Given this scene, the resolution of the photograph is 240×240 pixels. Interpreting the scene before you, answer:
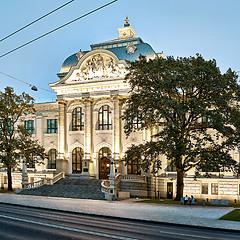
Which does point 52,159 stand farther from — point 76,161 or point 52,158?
point 76,161

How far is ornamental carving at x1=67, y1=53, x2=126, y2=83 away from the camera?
45438 mm

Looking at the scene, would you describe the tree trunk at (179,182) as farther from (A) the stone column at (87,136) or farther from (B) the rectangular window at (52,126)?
(B) the rectangular window at (52,126)

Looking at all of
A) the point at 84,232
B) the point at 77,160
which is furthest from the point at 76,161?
the point at 84,232

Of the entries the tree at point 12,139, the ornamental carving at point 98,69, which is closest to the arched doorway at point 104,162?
the tree at point 12,139

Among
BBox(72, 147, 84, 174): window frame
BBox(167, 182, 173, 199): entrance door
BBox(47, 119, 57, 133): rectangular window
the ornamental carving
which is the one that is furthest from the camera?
BBox(47, 119, 57, 133): rectangular window

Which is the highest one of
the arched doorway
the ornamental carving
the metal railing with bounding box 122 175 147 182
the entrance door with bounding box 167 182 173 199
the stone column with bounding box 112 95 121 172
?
the ornamental carving

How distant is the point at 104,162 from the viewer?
4638 centimetres

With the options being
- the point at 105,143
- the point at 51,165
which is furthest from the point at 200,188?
the point at 51,165

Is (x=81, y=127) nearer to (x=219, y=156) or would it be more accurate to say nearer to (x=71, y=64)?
(x=71, y=64)

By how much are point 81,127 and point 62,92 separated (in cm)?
544

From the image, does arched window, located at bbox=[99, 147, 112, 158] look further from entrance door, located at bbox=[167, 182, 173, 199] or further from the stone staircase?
entrance door, located at bbox=[167, 182, 173, 199]

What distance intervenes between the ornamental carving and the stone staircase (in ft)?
43.9

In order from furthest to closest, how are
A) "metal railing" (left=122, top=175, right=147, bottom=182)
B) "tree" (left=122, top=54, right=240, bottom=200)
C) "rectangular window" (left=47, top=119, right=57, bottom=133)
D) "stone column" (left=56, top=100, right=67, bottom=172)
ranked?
"rectangular window" (left=47, top=119, right=57, bottom=133) → "stone column" (left=56, top=100, right=67, bottom=172) → "metal railing" (left=122, top=175, right=147, bottom=182) → "tree" (left=122, top=54, right=240, bottom=200)

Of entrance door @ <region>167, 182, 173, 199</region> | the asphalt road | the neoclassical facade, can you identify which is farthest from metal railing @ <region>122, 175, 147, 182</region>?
the asphalt road
